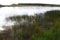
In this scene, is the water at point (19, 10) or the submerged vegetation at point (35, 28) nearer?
the submerged vegetation at point (35, 28)

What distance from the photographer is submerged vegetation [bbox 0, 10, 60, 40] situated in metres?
1.28

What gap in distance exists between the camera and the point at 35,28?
4.30ft

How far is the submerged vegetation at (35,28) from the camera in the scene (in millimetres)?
1279

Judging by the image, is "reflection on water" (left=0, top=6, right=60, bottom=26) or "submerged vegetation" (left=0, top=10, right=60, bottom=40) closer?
"submerged vegetation" (left=0, top=10, right=60, bottom=40)

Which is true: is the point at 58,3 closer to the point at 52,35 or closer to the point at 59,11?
the point at 59,11

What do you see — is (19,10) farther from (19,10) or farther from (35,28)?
(35,28)

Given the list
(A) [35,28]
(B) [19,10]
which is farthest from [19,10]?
(A) [35,28]

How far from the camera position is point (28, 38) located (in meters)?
1.28

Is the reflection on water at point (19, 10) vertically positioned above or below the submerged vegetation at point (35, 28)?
above

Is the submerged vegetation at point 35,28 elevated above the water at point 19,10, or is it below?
below

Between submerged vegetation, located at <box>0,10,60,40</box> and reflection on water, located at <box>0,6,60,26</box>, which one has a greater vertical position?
reflection on water, located at <box>0,6,60,26</box>

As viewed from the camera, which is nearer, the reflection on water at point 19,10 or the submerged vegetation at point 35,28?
the submerged vegetation at point 35,28

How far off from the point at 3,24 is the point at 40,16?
0.87 ft

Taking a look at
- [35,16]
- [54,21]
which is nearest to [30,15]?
[35,16]
